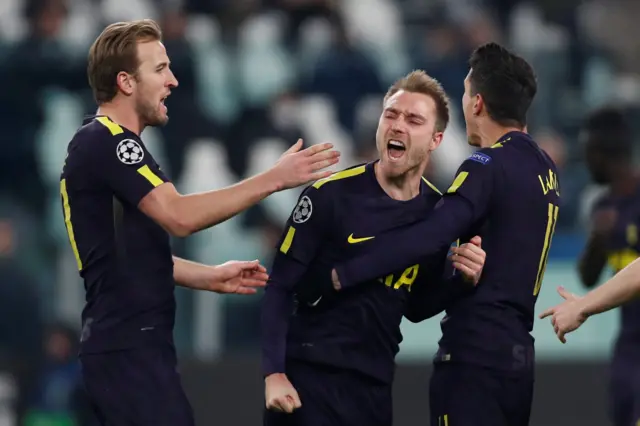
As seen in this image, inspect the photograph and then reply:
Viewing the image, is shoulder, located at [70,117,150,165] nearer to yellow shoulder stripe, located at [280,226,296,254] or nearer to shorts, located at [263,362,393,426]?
yellow shoulder stripe, located at [280,226,296,254]

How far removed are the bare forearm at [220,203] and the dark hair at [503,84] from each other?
1.14 meters

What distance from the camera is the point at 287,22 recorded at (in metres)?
13.4

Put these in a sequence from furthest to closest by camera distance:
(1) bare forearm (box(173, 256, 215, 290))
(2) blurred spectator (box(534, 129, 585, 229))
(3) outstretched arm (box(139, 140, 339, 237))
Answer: (2) blurred spectator (box(534, 129, 585, 229))
(1) bare forearm (box(173, 256, 215, 290))
(3) outstretched arm (box(139, 140, 339, 237))

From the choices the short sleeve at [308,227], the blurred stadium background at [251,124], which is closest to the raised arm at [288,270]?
the short sleeve at [308,227]

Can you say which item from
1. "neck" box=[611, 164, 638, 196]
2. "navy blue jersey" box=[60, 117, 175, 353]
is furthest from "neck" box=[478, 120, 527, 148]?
"neck" box=[611, 164, 638, 196]

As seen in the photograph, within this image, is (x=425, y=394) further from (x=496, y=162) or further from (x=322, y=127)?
(x=496, y=162)

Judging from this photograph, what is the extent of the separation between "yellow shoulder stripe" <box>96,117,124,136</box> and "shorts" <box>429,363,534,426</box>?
1.69 m

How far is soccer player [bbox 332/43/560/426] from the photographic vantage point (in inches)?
206

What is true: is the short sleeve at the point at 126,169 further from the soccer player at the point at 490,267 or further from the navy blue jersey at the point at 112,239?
the soccer player at the point at 490,267

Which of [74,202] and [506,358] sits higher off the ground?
[74,202]

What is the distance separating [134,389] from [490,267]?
1561 millimetres

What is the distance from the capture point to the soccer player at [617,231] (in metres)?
7.05

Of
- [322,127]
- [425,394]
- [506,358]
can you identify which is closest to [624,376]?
[506,358]

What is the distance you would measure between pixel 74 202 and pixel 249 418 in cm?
495
